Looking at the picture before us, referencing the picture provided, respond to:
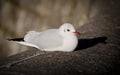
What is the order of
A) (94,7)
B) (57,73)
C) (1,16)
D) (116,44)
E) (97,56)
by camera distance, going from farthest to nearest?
1. (94,7)
2. (1,16)
3. (116,44)
4. (97,56)
5. (57,73)

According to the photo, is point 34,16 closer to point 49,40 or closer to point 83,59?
point 49,40

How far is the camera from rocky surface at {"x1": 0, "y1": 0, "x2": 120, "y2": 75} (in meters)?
3.65

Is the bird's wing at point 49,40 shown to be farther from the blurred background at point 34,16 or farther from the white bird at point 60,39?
the blurred background at point 34,16

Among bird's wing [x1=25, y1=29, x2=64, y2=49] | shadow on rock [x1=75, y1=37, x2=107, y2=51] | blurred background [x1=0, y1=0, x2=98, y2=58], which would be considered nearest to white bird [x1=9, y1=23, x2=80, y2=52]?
bird's wing [x1=25, y1=29, x2=64, y2=49]

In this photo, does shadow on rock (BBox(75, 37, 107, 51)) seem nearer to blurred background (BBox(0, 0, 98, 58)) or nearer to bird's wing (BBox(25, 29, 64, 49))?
bird's wing (BBox(25, 29, 64, 49))

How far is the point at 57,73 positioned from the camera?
3.58m

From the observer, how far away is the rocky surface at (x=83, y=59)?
12.0 ft

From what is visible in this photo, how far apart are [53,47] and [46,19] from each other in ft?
7.70

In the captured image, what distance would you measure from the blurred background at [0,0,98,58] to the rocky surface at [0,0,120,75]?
1017mm

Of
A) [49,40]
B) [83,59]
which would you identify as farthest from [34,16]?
[83,59]

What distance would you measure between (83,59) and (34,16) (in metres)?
2.51

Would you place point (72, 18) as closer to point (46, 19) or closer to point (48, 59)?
point (46, 19)

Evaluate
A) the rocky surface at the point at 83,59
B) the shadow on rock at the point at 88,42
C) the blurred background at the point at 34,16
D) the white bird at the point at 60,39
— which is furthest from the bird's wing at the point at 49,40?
the blurred background at the point at 34,16

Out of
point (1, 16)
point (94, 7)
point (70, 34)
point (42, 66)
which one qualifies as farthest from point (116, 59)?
point (94, 7)
